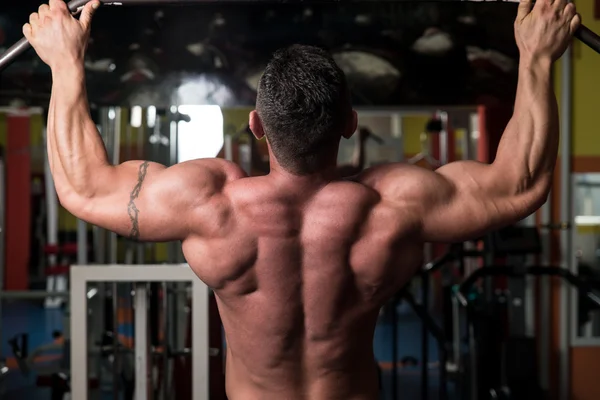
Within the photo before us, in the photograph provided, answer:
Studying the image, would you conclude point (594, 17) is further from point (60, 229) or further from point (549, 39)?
point (60, 229)

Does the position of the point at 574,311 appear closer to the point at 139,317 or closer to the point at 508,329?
the point at 508,329

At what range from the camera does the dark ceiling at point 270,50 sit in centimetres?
347

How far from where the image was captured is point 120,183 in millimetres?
1238

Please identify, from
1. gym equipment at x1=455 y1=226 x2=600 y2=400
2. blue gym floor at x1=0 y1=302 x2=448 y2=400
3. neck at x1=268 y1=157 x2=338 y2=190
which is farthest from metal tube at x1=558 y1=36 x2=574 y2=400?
neck at x1=268 y1=157 x2=338 y2=190

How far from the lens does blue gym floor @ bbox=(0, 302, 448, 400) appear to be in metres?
4.13

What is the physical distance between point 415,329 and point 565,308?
2.05m

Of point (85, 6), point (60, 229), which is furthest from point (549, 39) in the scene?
point (60, 229)

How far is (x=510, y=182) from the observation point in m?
1.25

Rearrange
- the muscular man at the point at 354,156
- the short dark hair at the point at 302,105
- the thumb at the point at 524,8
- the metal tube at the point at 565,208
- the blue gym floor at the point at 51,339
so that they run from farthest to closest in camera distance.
Result: the blue gym floor at the point at 51,339
the muscular man at the point at 354,156
the metal tube at the point at 565,208
the thumb at the point at 524,8
the short dark hair at the point at 302,105

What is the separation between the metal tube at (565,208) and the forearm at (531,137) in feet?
8.39

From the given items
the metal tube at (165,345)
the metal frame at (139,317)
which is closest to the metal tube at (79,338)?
the metal frame at (139,317)

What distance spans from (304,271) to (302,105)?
0.32 m

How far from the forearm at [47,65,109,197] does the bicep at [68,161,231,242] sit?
0.10ft

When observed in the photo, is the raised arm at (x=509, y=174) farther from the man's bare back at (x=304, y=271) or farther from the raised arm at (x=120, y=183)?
the raised arm at (x=120, y=183)
